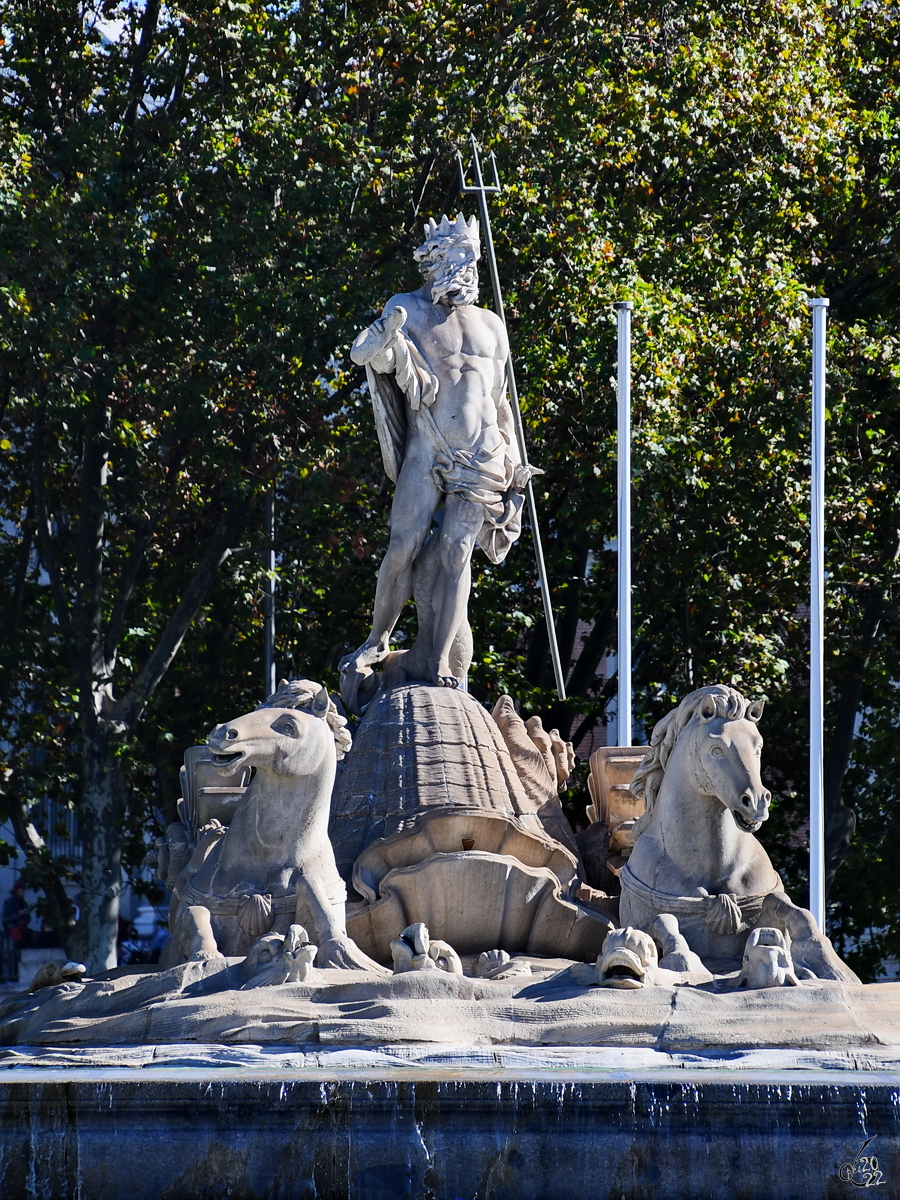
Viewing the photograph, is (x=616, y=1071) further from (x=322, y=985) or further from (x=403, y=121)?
(x=403, y=121)

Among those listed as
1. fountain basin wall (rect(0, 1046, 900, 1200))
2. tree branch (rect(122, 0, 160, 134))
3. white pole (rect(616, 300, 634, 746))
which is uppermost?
tree branch (rect(122, 0, 160, 134))

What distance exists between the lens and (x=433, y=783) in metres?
11.5

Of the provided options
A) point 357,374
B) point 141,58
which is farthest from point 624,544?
point 141,58

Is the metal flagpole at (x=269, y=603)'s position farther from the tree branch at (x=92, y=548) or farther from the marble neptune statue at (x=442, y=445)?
the marble neptune statue at (x=442, y=445)

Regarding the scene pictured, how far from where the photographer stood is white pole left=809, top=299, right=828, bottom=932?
12.8m

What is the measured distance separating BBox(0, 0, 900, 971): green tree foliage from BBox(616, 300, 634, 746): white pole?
4.38m

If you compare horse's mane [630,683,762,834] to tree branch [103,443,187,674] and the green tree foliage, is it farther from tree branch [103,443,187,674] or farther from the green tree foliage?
tree branch [103,443,187,674]

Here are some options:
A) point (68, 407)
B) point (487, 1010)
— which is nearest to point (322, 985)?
point (487, 1010)

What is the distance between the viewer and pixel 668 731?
10.8 metres

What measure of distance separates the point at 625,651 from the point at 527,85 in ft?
28.1

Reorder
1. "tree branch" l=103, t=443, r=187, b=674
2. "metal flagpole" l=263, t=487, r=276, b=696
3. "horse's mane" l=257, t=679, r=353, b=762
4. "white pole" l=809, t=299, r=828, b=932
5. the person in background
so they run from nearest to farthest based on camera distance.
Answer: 1. "horse's mane" l=257, t=679, r=353, b=762
2. "white pole" l=809, t=299, r=828, b=932
3. "tree branch" l=103, t=443, r=187, b=674
4. "metal flagpole" l=263, t=487, r=276, b=696
5. the person in background

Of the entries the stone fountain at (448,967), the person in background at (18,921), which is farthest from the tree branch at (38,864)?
the stone fountain at (448,967)

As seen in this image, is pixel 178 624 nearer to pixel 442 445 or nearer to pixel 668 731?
pixel 442 445

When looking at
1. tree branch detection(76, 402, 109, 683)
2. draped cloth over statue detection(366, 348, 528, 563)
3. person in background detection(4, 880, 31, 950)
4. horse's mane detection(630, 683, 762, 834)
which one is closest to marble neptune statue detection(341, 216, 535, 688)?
draped cloth over statue detection(366, 348, 528, 563)
